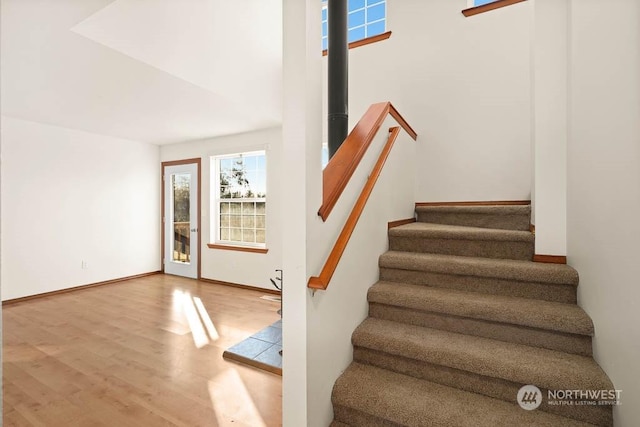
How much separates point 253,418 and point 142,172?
5.15 metres

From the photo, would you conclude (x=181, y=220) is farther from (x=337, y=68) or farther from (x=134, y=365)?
(x=337, y=68)

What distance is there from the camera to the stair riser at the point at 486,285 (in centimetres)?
173

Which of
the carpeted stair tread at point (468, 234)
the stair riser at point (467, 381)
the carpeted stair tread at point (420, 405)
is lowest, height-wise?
the carpeted stair tread at point (420, 405)

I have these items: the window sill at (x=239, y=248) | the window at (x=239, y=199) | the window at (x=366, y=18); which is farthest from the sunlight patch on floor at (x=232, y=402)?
the window at (x=366, y=18)

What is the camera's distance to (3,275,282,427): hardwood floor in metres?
2.02

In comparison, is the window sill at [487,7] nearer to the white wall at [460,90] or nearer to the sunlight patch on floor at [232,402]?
the white wall at [460,90]

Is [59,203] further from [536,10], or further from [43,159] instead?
[536,10]

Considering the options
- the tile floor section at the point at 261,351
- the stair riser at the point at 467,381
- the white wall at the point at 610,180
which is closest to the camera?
the white wall at the point at 610,180

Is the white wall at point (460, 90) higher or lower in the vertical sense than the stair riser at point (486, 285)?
higher

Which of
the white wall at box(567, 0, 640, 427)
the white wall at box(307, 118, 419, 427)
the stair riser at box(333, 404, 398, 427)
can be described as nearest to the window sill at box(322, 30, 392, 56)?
the white wall at box(307, 118, 419, 427)

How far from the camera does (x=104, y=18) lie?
6.88 ft

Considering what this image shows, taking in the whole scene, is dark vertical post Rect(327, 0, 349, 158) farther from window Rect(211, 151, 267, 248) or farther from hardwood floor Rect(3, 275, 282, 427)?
window Rect(211, 151, 267, 248)

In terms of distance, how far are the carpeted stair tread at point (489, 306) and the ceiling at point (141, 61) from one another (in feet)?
6.85

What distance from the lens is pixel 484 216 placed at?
2.60 m
